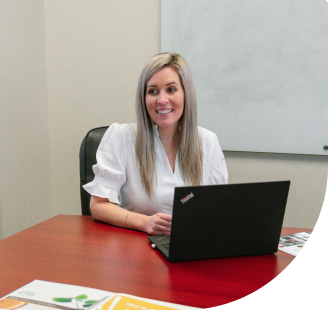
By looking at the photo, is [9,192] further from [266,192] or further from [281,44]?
[281,44]

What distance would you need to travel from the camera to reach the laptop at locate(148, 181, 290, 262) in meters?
0.87

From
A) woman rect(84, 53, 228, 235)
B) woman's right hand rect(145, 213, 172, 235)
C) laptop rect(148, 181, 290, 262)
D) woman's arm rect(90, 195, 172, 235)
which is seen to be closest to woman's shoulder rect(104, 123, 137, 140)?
woman rect(84, 53, 228, 235)

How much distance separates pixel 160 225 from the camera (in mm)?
1145

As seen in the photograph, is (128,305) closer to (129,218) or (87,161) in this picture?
(129,218)

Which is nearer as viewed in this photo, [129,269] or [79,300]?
[79,300]

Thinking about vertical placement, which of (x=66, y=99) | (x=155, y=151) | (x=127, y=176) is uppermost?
(x=66, y=99)

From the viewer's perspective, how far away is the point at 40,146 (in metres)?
2.56

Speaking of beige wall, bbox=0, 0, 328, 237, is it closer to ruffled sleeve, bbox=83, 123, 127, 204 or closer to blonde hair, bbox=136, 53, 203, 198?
blonde hair, bbox=136, 53, 203, 198

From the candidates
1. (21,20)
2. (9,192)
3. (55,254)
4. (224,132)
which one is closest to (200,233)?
(55,254)

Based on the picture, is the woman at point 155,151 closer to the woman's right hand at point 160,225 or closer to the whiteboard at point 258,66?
the woman's right hand at point 160,225

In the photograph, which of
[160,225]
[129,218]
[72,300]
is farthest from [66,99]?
[72,300]

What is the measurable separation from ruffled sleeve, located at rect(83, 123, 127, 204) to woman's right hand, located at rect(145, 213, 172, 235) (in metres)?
0.31

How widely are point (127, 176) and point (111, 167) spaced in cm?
9

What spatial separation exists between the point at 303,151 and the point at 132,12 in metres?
1.53
